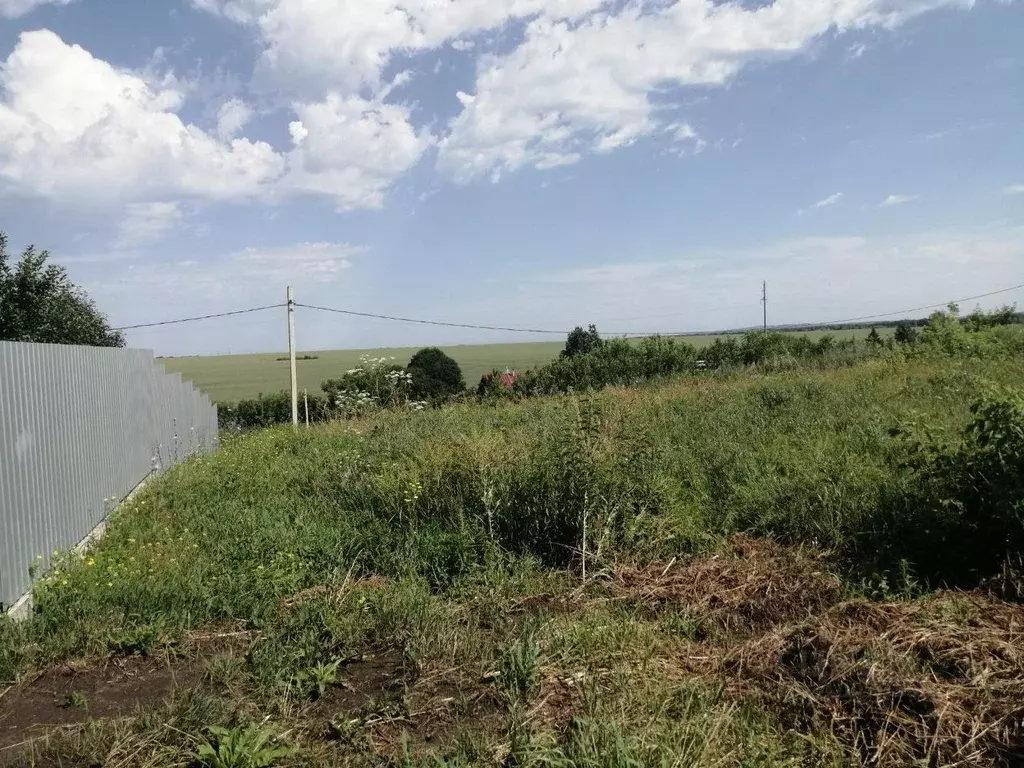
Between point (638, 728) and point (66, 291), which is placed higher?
point (66, 291)

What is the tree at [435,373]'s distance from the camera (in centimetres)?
2644

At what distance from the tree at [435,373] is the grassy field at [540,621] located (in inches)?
728

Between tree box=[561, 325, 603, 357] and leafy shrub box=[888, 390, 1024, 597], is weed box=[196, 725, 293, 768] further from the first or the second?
tree box=[561, 325, 603, 357]

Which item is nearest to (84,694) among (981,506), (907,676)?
(907,676)

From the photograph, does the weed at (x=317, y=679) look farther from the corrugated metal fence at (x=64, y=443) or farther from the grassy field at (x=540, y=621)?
the corrugated metal fence at (x=64, y=443)

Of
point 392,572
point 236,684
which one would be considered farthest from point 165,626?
point 392,572

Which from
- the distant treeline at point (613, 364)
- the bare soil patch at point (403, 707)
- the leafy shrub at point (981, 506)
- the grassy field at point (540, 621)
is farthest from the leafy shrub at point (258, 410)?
the leafy shrub at point (981, 506)

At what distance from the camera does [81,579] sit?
497cm

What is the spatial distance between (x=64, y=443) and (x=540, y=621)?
4732 millimetres

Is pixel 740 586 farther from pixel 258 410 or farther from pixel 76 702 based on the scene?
pixel 258 410

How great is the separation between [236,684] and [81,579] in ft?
7.75

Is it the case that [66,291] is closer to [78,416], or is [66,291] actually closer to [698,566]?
[78,416]

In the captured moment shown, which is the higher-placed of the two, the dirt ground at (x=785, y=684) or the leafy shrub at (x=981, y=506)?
the leafy shrub at (x=981, y=506)

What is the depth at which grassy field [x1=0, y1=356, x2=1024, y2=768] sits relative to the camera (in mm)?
2920
